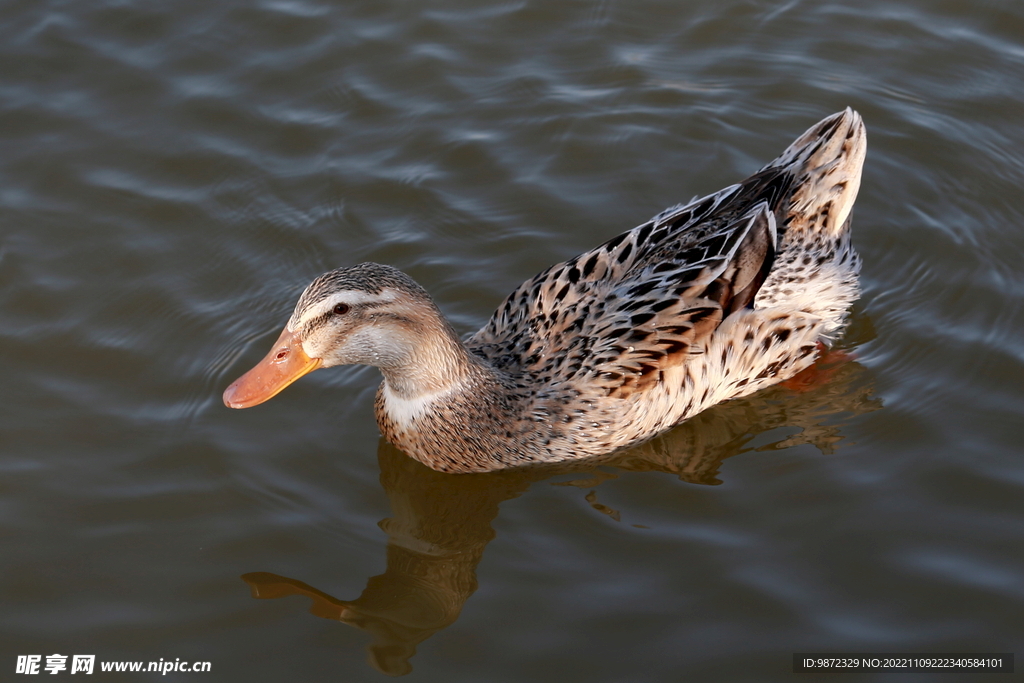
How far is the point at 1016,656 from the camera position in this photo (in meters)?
5.56

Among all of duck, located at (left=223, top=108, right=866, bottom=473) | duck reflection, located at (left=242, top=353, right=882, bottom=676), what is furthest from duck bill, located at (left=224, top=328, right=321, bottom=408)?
duck reflection, located at (left=242, top=353, right=882, bottom=676)

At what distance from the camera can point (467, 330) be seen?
771cm

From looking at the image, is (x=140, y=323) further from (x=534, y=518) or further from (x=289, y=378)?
(x=534, y=518)

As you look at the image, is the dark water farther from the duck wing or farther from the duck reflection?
the duck wing

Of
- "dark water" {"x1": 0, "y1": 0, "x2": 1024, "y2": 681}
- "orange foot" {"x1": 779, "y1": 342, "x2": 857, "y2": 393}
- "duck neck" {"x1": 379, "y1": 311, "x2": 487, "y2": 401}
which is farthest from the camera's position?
"orange foot" {"x1": 779, "y1": 342, "x2": 857, "y2": 393}

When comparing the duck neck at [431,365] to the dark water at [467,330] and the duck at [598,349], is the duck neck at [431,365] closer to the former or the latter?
the duck at [598,349]

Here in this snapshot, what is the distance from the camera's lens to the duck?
6.30 meters

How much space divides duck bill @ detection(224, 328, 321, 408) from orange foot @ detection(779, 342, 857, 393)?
3229mm

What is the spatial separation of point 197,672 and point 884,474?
4.07 meters

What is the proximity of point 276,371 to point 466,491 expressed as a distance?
1.42 meters

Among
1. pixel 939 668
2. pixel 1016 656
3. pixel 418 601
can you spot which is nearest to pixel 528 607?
pixel 418 601

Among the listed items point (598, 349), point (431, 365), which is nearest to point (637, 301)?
point (598, 349)

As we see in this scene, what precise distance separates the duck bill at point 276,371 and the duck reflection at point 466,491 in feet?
3.23

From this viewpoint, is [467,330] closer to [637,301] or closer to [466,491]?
[466,491]
